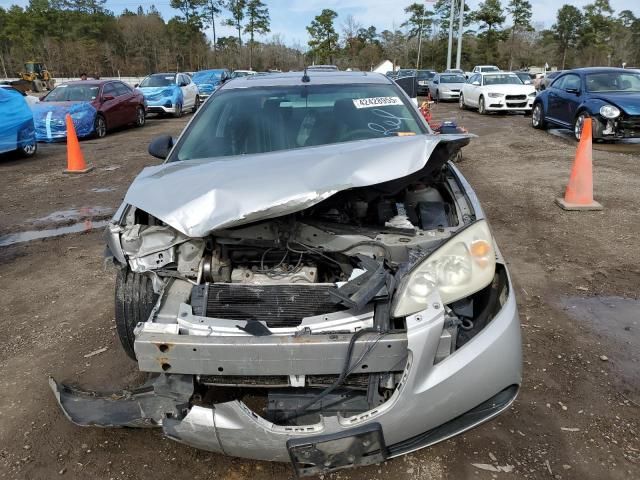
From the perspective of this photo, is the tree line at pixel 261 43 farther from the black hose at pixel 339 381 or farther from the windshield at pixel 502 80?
the black hose at pixel 339 381

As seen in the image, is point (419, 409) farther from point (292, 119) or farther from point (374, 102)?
point (374, 102)

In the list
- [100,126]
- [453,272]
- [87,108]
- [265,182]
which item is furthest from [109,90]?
[453,272]

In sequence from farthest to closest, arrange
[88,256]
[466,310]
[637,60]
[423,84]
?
1. [637,60]
2. [423,84]
3. [88,256]
4. [466,310]

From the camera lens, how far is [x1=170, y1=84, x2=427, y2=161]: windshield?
3357mm

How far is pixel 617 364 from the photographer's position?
304cm

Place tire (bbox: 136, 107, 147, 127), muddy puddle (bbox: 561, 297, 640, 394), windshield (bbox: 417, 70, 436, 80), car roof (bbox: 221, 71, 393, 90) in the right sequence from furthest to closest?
windshield (bbox: 417, 70, 436, 80) → tire (bbox: 136, 107, 147, 127) → car roof (bbox: 221, 71, 393, 90) → muddy puddle (bbox: 561, 297, 640, 394)

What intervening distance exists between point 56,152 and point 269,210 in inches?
436

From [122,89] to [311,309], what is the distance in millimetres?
14423

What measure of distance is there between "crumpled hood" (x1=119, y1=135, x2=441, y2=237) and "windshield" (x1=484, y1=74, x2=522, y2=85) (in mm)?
16181

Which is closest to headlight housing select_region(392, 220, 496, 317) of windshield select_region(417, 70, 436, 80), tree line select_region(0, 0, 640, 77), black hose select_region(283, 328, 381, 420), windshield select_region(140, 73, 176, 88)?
black hose select_region(283, 328, 381, 420)

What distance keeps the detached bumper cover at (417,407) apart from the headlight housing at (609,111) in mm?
9526

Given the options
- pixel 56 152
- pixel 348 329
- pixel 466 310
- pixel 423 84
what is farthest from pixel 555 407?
pixel 423 84

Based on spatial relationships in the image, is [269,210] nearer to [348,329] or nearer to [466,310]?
[348,329]

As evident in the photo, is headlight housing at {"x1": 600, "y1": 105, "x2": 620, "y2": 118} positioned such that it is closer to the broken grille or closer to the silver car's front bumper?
the silver car's front bumper
